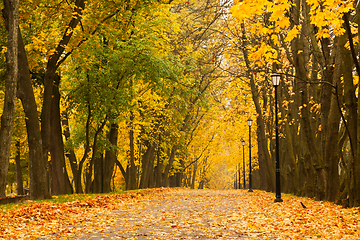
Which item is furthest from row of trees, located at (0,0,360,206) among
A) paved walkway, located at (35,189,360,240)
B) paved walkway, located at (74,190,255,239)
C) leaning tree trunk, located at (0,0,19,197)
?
paved walkway, located at (74,190,255,239)

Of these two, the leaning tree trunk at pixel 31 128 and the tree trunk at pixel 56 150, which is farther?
the tree trunk at pixel 56 150

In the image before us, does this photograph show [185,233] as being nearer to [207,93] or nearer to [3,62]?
[3,62]

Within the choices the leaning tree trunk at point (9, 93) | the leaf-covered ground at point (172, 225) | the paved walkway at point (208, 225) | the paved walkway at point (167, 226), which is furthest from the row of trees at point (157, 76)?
the paved walkway at point (167, 226)

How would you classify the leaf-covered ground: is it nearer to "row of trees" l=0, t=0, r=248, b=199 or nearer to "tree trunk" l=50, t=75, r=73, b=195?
"row of trees" l=0, t=0, r=248, b=199

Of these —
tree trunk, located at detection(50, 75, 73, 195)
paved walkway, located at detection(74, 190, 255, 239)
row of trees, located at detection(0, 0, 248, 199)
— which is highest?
row of trees, located at detection(0, 0, 248, 199)

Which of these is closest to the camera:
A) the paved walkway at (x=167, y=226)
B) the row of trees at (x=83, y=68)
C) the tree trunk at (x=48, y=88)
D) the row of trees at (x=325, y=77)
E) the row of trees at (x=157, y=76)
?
the paved walkway at (x=167, y=226)

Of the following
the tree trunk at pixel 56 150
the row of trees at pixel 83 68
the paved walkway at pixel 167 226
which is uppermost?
the row of trees at pixel 83 68

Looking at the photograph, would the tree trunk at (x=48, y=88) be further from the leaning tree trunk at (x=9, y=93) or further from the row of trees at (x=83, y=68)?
the leaning tree trunk at (x=9, y=93)

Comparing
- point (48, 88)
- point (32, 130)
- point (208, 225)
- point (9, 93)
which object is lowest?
point (208, 225)

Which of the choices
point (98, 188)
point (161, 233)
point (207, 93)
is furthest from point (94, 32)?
point (207, 93)

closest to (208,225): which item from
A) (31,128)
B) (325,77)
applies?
(325,77)

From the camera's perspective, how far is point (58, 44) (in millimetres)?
14719

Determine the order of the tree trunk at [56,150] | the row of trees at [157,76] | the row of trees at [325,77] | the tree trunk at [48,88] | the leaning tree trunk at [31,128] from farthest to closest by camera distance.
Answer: the tree trunk at [56,150] < the tree trunk at [48,88] < the leaning tree trunk at [31,128] < the row of trees at [157,76] < the row of trees at [325,77]

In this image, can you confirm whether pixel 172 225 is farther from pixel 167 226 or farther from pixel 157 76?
pixel 157 76
